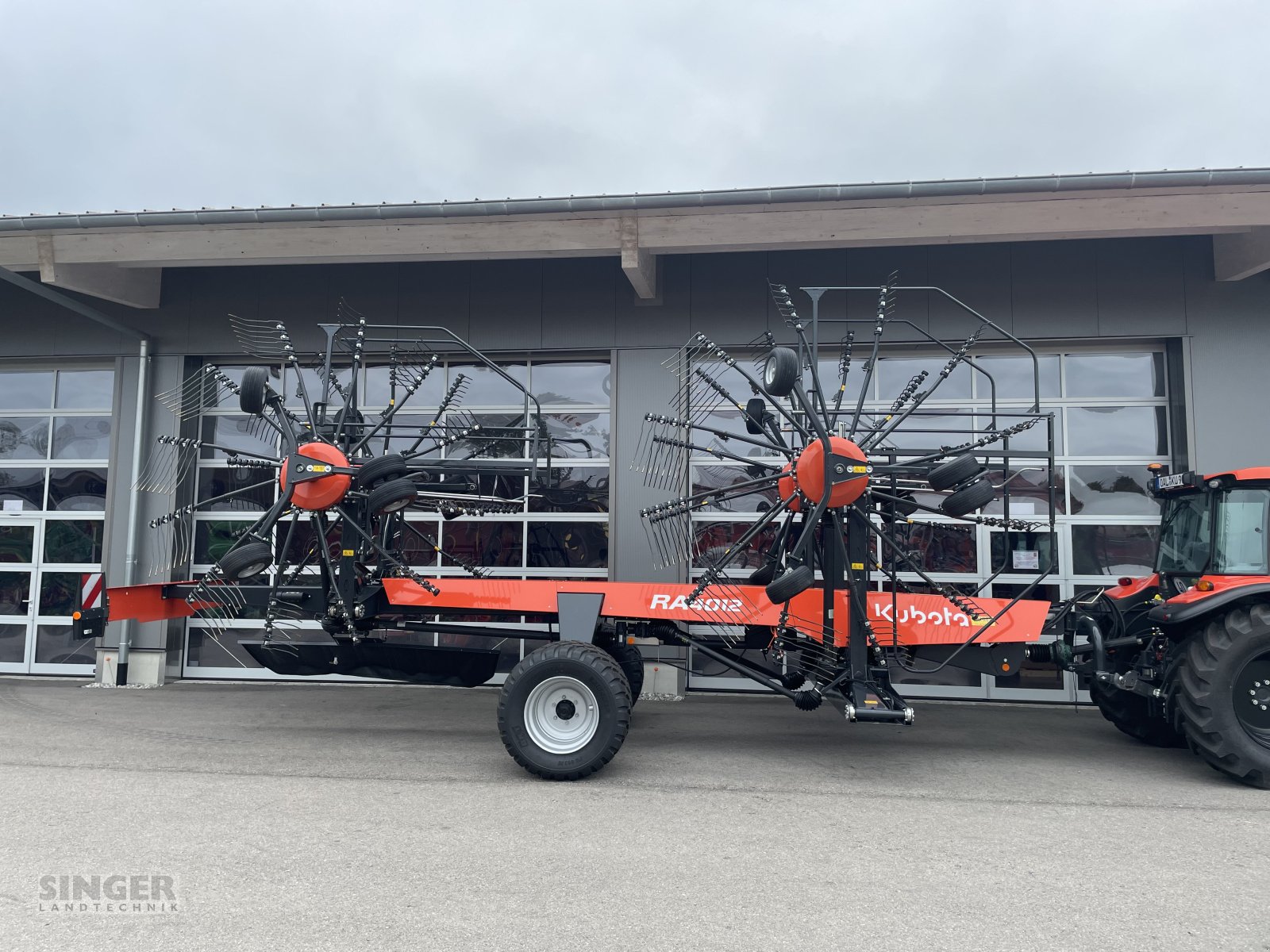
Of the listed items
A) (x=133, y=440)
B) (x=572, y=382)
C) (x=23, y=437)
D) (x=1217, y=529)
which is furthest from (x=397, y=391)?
(x=1217, y=529)

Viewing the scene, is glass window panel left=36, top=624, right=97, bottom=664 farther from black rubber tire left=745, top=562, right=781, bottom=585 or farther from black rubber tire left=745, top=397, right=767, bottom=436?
black rubber tire left=745, top=397, right=767, bottom=436

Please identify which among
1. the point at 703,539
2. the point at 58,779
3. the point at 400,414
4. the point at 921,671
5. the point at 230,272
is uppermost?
the point at 230,272

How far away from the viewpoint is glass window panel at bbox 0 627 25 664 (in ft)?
30.4

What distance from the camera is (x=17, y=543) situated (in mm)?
9422

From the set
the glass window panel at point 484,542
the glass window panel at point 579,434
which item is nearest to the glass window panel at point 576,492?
the glass window panel at point 579,434

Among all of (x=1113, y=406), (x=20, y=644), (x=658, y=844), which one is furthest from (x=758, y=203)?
(x=20, y=644)

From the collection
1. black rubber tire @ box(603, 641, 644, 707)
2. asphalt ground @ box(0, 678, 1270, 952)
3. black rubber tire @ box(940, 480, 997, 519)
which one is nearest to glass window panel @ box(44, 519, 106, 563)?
asphalt ground @ box(0, 678, 1270, 952)

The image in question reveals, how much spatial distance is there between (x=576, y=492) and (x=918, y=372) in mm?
3821

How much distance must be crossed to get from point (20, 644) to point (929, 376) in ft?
34.7

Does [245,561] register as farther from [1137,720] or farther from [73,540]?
[1137,720]

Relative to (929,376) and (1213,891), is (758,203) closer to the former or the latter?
(929,376)

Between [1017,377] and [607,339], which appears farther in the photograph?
[607,339]

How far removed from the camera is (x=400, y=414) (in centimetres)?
893

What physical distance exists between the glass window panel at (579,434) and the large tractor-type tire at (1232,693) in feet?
17.9
